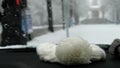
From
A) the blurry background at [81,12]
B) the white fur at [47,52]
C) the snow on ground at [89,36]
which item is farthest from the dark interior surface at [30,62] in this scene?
the blurry background at [81,12]

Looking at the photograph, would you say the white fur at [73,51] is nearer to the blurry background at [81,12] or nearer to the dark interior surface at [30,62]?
the dark interior surface at [30,62]

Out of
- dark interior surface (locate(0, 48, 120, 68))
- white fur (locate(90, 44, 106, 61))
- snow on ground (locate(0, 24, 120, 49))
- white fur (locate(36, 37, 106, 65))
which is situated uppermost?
white fur (locate(36, 37, 106, 65))

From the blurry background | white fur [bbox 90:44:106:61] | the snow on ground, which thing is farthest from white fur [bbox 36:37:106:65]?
the blurry background

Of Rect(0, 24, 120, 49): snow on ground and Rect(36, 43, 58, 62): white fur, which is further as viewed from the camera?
Rect(0, 24, 120, 49): snow on ground

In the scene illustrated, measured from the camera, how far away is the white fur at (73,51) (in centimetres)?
99

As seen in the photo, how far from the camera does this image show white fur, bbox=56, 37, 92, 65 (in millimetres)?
988

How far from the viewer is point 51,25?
577 cm

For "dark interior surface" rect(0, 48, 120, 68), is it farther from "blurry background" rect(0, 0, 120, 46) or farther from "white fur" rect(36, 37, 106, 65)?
"blurry background" rect(0, 0, 120, 46)

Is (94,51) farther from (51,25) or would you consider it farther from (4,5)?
(51,25)

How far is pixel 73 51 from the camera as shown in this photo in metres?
0.98

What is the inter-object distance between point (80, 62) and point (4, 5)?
2.79 metres

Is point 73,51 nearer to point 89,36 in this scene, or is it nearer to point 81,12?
point 89,36

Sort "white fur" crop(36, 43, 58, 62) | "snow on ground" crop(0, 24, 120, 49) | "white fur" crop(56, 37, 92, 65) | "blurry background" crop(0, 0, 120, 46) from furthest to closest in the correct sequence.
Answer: "blurry background" crop(0, 0, 120, 46)
"snow on ground" crop(0, 24, 120, 49)
"white fur" crop(36, 43, 58, 62)
"white fur" crop(56, 37, 92, 65)

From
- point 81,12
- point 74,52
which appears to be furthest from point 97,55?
point 81,12
